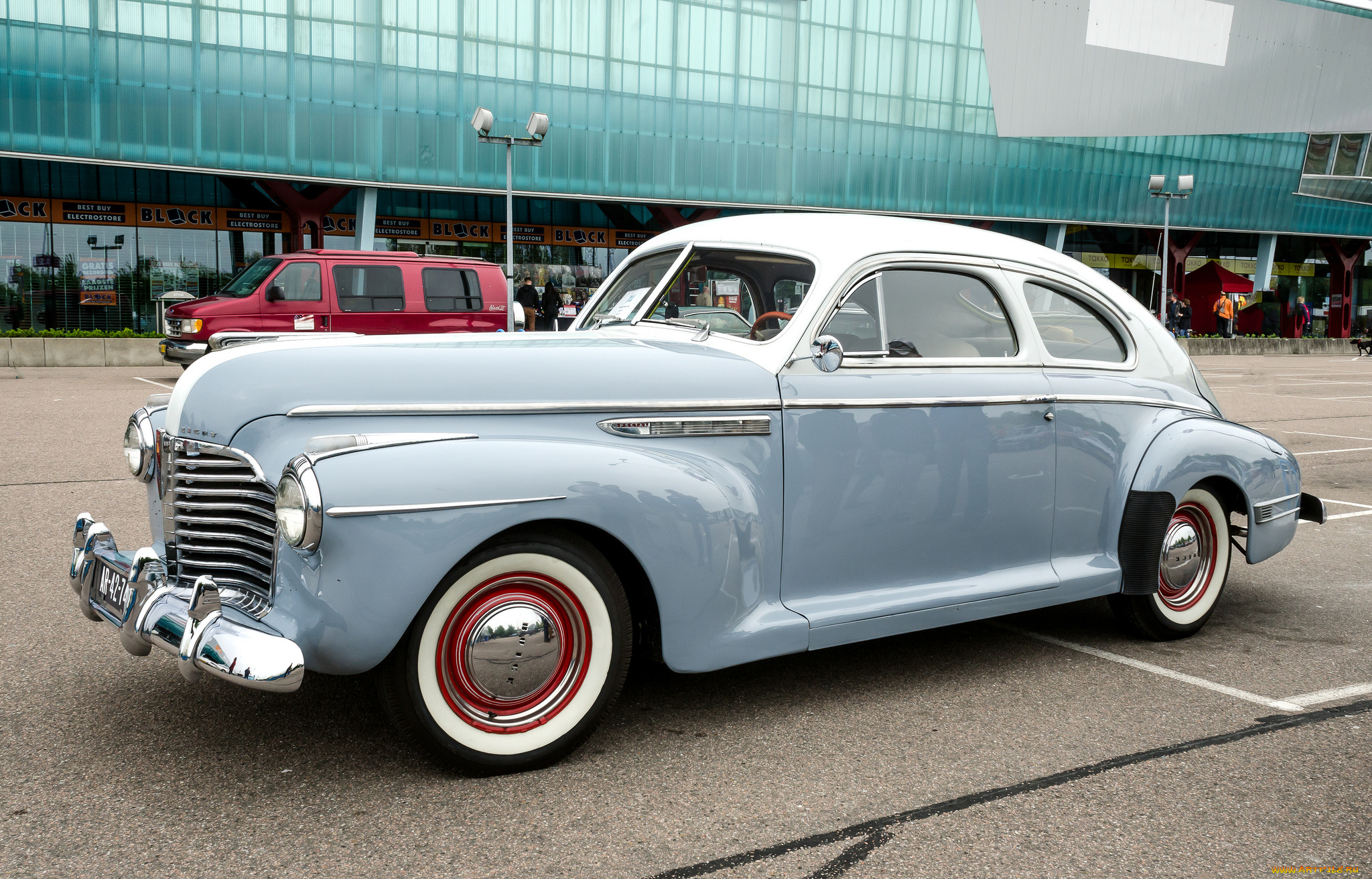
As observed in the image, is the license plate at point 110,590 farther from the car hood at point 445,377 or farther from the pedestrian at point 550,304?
the pedestrian at point 550,304

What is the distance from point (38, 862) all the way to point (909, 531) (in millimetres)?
2760

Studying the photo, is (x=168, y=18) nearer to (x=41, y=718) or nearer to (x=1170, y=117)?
(x=41, y=718)

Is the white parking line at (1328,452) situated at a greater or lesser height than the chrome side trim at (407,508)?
lesser

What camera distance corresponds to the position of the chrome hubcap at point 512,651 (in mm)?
3191

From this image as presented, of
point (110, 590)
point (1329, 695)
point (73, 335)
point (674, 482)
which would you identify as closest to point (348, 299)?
point (73, 335)

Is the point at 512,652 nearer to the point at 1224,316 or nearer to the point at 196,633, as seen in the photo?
the point at 196,633

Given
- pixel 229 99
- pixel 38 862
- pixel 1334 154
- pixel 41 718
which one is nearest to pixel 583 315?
pixel 41 718

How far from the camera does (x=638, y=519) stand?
3.32 metres

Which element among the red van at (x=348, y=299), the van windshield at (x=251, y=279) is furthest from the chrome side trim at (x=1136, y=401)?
the van windshield at (x=251, y=279)

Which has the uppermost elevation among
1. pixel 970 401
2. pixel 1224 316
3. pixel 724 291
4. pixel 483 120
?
pixel 483 120

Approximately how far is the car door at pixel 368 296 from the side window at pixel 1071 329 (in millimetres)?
12949

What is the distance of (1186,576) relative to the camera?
15.7ft

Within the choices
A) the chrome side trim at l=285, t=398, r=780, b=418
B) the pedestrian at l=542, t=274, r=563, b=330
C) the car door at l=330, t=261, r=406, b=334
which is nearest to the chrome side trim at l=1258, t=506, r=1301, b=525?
the chrome side trim at l=285, t=398, r=780, b=418

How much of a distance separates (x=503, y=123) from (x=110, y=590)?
30.9 meters
